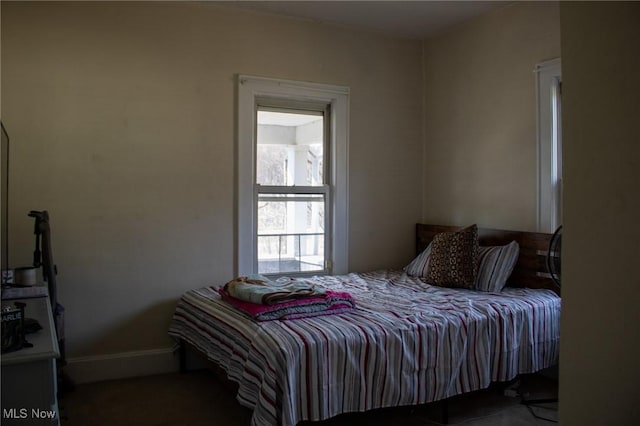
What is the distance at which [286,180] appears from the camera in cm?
405

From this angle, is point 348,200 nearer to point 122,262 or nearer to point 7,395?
point 122,262

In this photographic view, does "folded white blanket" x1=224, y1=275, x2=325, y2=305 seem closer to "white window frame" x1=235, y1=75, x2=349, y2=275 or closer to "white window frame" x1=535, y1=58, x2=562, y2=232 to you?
"white window frame" x1=235, y1=75, x2=349, y2=275

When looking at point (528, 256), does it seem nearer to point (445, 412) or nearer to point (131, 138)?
point (445, 412)

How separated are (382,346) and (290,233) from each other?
181 cm

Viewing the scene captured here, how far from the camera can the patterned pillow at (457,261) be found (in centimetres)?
342

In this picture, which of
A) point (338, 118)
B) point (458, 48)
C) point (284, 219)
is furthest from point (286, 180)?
point (458, 48)

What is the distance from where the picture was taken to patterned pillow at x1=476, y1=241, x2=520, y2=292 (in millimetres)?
3348

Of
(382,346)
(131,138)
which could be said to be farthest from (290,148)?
(382,346)

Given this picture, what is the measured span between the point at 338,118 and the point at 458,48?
3.62 ft

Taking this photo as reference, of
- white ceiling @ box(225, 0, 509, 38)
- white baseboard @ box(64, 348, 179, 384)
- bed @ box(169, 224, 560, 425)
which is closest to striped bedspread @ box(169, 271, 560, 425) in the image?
bed @ box(169, 224, 560, 425)

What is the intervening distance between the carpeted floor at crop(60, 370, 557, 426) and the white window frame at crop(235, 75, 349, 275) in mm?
987

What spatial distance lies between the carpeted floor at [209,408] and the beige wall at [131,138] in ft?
1.23

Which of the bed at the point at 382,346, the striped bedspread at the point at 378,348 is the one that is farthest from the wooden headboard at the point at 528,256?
the striped bedspread at the point at 378,348

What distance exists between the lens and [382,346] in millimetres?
2393
